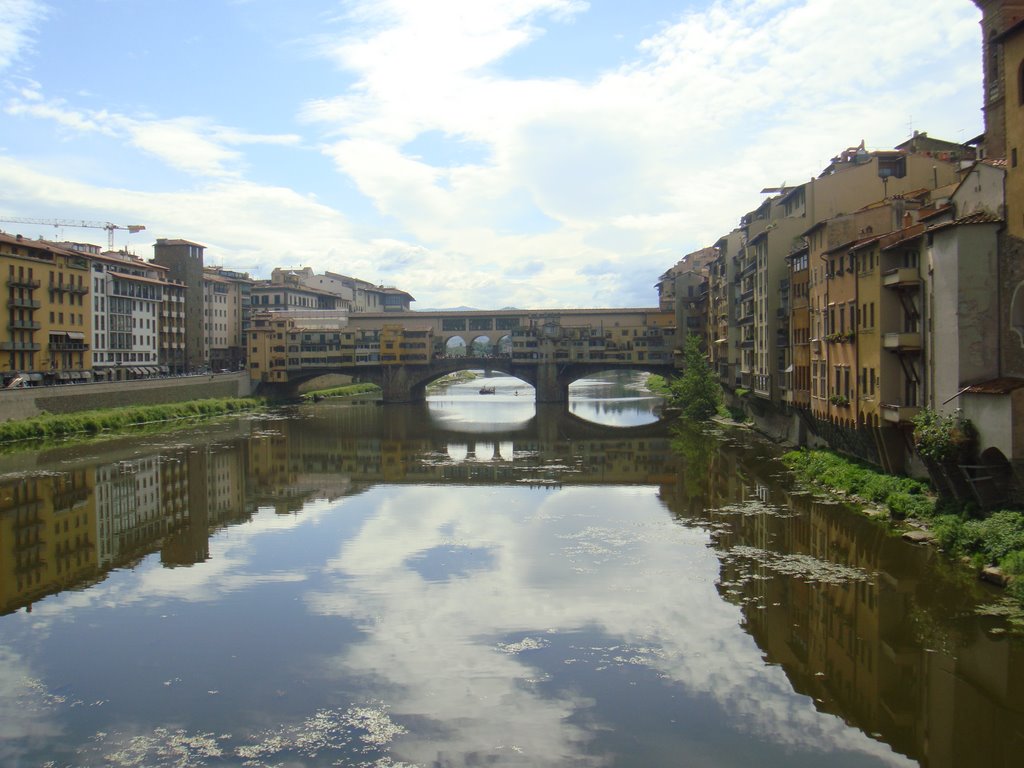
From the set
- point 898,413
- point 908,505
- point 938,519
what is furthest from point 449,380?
point 938,519

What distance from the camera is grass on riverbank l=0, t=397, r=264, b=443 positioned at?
153 ft

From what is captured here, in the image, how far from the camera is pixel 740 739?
489 inches

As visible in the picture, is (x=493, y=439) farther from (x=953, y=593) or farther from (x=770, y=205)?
(x=953, y=593)

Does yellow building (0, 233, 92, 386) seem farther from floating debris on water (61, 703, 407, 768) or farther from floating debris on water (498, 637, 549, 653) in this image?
floating debris on water (61, 703, 407, 768)

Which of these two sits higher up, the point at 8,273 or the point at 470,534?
the point at 8,273

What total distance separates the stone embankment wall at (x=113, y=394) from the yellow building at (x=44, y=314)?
12.6 feet

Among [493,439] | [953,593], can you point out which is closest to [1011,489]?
[953,593]

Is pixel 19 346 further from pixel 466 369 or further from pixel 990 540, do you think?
pixel 990 540

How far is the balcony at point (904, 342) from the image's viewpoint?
24.6 metres

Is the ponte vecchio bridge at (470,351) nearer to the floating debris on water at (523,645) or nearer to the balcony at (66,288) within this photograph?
the balcony at (66,288)

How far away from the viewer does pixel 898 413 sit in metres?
24.9

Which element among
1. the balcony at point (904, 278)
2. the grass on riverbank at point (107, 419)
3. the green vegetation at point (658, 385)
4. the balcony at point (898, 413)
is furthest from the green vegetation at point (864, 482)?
the green vegetation at point (658, 385)

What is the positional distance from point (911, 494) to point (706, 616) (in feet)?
31.8

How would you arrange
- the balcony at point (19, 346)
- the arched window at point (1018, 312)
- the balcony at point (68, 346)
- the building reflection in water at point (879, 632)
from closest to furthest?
1. the building reflection in water at point (879, 632)
2. the arched window at point (1018, 312)
3. the balcony at point (19, 346)
4. the balcony at point (68, 346)
